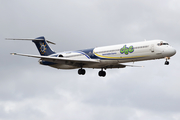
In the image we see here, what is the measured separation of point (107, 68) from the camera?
195 feet

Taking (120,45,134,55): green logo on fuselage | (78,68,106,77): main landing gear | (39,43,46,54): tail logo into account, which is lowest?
(78,68,106,77): main landing gear

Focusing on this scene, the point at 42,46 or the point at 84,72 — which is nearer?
the point at 84,72

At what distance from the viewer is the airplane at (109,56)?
165ft

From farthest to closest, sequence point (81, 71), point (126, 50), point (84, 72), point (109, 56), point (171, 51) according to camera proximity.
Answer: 1. point (84, 72)
2. point (81, 71)
3. point (109, 56)
4. point (126, 50)
5. point (171, 51)

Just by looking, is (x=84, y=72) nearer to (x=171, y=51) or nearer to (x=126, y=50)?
(x=126, y=50)

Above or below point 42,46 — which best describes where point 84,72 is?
below

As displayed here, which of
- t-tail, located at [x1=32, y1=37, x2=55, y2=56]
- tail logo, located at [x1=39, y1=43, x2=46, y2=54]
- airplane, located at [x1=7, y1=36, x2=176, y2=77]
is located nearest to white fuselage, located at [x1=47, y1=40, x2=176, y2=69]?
airplane, located at [x1=7, y1=36, x2=176, y2=77]

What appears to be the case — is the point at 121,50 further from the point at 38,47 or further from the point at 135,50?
the point at 38,47

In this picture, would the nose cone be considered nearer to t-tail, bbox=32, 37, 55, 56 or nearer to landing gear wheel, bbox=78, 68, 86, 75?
landing gear wheel, bbox=78, 68, 86, 75

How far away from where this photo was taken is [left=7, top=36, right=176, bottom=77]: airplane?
50.4 meters

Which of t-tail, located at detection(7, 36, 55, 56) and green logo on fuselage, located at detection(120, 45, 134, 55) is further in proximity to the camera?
t-tail, located at detection(7, 36, 55, 56)

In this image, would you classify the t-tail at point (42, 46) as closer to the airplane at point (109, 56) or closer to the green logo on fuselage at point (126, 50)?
the airplane at point (109, 56)

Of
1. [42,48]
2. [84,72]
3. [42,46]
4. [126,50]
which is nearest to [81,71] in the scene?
[84,72]

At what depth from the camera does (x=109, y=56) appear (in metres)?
53.2
